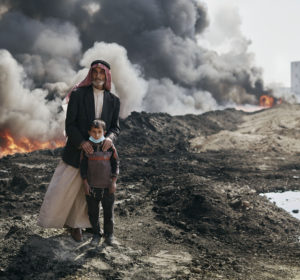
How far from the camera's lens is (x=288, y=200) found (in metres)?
6.64

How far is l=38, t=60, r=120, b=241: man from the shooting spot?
3.35 m

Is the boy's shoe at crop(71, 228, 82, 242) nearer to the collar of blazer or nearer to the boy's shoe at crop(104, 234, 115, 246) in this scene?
the boy's shoe at crop(104, 234, 115, 246)

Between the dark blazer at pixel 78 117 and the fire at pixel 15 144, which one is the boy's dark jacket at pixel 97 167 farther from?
the fire at pixel 15 144

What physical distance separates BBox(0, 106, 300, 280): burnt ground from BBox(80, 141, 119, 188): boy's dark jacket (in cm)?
77

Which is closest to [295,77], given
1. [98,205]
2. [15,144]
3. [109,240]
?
[15,144]

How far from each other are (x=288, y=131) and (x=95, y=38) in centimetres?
1810

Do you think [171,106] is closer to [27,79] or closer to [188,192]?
[27,79]

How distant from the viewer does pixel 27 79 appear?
19.7 metres

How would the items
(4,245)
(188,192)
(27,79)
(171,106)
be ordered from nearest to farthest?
(4,245)
(188,192)
(27,79)
(171,106)

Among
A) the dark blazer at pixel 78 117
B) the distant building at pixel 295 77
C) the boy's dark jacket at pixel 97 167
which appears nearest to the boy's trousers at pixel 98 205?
the boy's dark jacket at pixel 97 167

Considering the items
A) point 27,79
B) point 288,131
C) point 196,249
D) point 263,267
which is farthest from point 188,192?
point 27,79

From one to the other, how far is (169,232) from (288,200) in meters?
3.40

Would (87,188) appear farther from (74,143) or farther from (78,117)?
(78,117)

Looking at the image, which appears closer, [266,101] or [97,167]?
[97,167]
